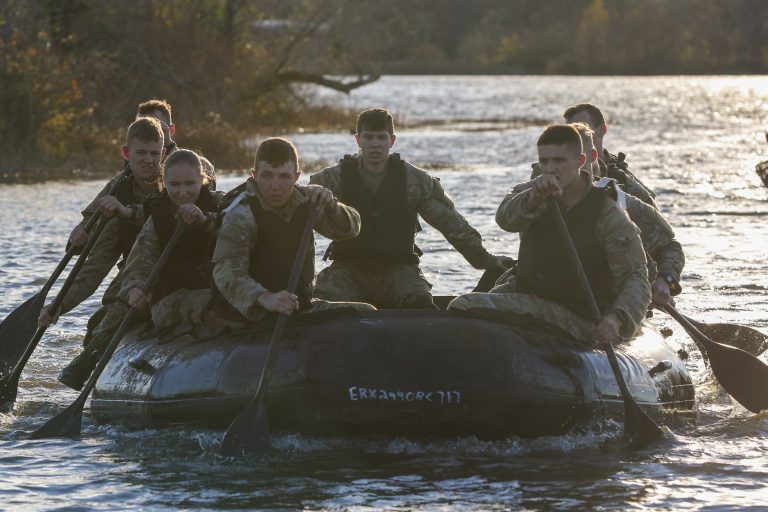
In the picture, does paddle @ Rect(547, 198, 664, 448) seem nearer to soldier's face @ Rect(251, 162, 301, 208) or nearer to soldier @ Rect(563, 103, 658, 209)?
soldier's face @ Rect(251, 162, 301, 208)

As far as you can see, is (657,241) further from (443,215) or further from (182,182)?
(182,182)

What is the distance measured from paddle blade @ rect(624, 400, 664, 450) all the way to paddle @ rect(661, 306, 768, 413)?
1567mm

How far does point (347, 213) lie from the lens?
8.21m

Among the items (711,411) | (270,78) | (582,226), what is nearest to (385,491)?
(582,226)

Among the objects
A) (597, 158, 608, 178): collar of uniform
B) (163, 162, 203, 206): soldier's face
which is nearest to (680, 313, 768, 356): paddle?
(597, 158, 608, 178): collar of uniform

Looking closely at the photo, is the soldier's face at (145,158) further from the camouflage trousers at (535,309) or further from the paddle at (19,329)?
the camouflage trousers at (535,309)

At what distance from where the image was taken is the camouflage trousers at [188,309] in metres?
8.53

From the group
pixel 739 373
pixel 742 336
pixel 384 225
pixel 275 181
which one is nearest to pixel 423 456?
pixel 275 181

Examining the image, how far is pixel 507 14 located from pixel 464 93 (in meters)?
48.6

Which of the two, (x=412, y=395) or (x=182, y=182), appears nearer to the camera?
(x=412, y=395)

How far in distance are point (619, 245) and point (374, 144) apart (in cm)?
184

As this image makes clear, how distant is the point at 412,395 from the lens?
775cm

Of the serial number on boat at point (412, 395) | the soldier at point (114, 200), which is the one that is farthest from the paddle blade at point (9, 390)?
the serial number on boat at point (412, 395)

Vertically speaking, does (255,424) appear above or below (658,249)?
below
